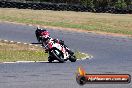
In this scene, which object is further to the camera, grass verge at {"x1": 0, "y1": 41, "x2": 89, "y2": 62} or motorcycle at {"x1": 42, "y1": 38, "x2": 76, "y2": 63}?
grass verge at {"x1": 0, "y1": 41, "x2": 89, "y2": 62}

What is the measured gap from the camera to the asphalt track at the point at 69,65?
12.2 m

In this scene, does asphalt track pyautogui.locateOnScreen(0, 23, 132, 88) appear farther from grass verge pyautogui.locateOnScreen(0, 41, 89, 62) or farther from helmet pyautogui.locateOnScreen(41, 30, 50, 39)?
grass verge pyautogui.locateOnScreen(0, 41, 89, 62)

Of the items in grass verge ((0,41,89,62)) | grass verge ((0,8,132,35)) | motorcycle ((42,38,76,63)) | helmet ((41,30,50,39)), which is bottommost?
grass verge ((0,8,132,35))

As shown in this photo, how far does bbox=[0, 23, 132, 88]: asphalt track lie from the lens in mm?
12250

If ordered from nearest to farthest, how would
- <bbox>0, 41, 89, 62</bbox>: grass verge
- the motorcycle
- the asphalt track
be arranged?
1. the asphalt track
2. the motorcycle
3. <bbox>0, 41, 89, 62</bbox>: grass verge

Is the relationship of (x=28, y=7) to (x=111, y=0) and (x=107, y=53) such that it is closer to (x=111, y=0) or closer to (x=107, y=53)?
(x=111, y=0)

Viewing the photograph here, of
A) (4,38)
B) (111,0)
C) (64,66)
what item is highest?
(64,66)

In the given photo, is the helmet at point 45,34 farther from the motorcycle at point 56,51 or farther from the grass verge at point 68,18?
the grass verge at point 68,18

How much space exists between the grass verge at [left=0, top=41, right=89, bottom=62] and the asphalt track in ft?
6.27

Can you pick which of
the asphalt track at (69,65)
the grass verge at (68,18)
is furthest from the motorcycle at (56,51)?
the grass verge at (68,18)

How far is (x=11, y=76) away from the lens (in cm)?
1339

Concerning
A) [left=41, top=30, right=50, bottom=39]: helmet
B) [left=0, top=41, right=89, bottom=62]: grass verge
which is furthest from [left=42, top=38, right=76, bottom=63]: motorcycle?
[left=0, top=41, right=89, bottom=62]: grass verge

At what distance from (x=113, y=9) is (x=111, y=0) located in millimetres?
17171

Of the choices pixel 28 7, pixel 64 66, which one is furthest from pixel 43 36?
pixel 28 7
